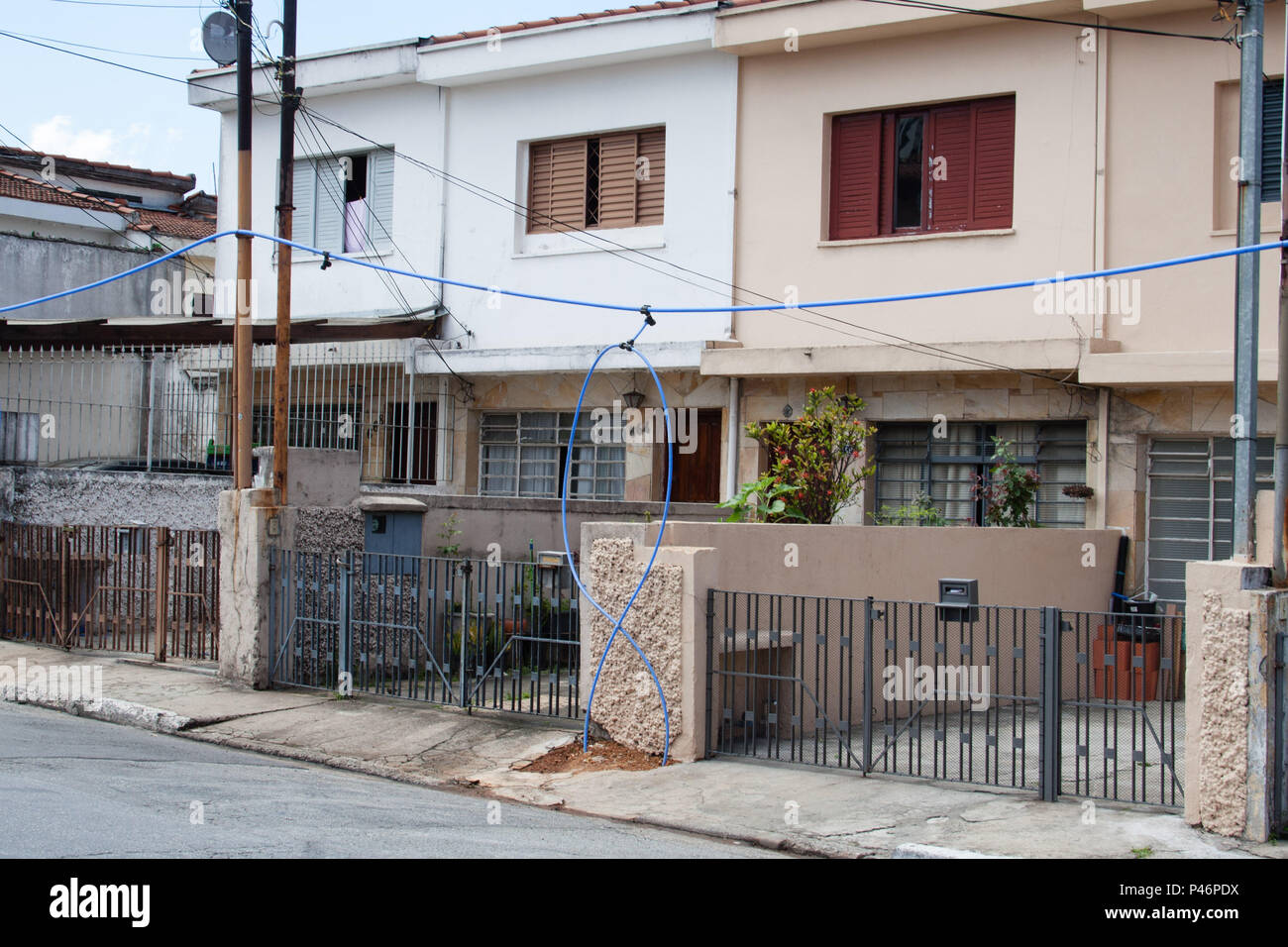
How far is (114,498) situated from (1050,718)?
12.5 m

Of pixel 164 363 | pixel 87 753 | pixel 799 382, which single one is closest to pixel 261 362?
pixel 164 363

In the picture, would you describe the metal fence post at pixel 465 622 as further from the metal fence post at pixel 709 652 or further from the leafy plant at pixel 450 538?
the leafy plant at pixel 450 538

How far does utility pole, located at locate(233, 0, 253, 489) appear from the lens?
1245 centimetres

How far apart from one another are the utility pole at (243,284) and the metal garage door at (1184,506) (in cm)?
948

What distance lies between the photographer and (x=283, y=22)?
507 inches

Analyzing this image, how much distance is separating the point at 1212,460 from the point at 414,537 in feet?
28.0

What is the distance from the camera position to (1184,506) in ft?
44.2

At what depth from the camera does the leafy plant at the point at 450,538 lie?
1431cm

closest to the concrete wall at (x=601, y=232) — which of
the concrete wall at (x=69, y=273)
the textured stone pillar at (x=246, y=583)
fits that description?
the textured stone pillar at (x=246, y=583)

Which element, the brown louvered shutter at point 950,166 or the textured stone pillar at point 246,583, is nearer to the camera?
the textured stone pillar at point 246,583

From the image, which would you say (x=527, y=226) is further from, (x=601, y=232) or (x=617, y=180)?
(x=617, y=180)

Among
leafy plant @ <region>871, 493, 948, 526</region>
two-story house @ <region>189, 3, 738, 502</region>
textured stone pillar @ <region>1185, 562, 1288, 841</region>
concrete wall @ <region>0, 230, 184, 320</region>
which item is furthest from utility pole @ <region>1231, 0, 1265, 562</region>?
concrete wall @ <region>0, 230, 184, 320</region>

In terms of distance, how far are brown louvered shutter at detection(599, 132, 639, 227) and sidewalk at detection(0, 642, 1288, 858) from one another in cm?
749
